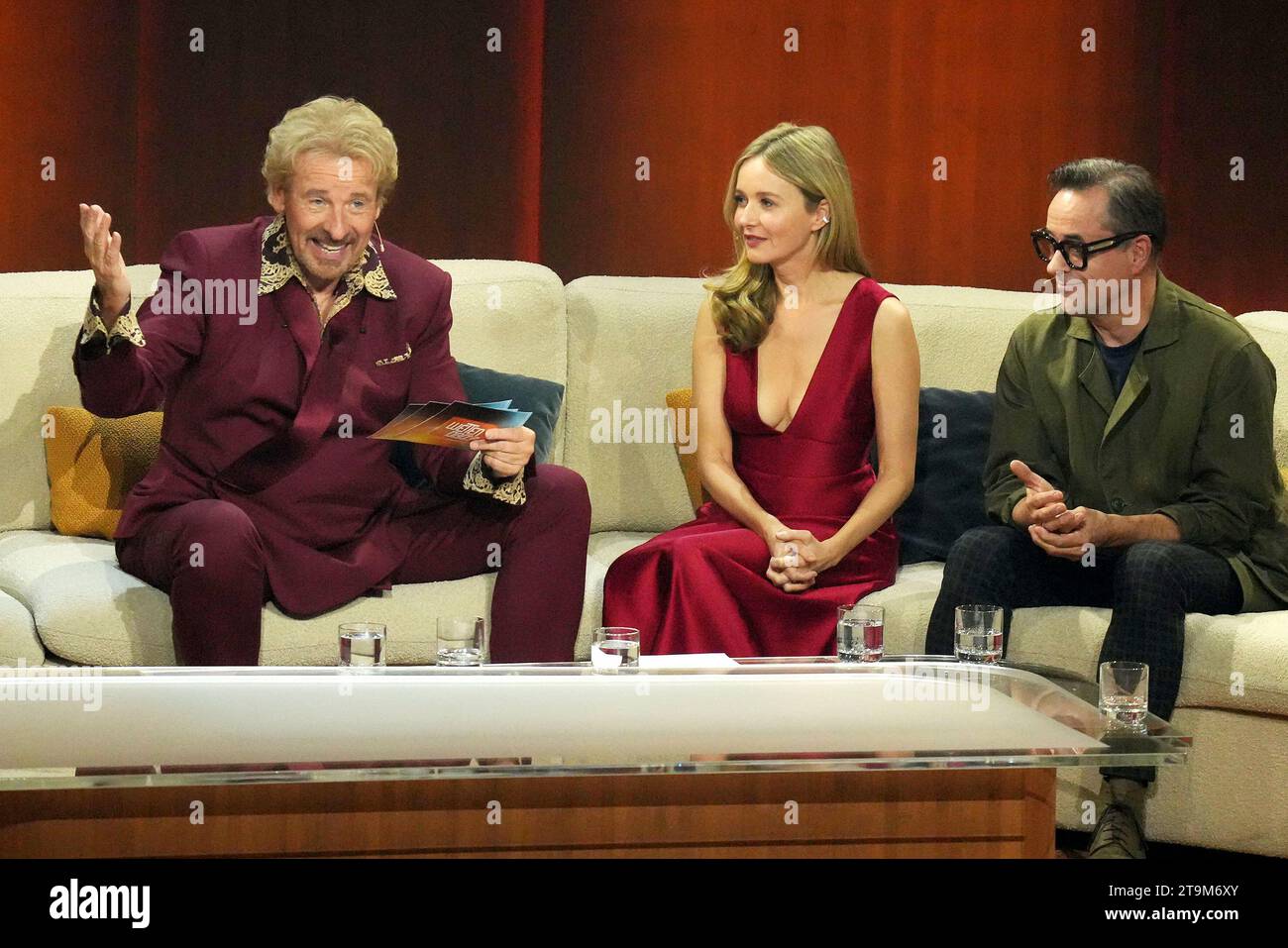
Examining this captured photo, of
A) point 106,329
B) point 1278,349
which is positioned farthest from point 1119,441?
point 106,329

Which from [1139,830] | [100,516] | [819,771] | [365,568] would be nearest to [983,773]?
[819,771]

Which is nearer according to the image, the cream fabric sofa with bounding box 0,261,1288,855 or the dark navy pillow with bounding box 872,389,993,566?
the cream fabric sofa with bounding box 0,261,1288,855

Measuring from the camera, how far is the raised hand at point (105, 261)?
273cm

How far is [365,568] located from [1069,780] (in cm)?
137

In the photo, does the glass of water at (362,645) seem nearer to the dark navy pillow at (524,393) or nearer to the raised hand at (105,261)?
the raised hand at (105,261)

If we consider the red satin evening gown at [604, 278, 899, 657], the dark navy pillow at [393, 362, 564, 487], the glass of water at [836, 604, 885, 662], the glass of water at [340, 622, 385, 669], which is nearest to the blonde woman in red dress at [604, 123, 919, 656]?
the red satin evening gown at [604, 278, 899, 657]

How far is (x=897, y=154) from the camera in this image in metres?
4.38

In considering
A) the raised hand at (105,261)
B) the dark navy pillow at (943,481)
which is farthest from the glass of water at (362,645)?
the dark navy pillow at (943,481)

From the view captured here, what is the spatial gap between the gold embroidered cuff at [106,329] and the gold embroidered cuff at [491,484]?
0.66 meters

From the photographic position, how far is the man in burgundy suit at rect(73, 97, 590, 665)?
9.72ft

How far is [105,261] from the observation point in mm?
2762

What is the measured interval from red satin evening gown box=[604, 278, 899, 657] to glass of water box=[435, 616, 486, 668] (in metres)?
0.81

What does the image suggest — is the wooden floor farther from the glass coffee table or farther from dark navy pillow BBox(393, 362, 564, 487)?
dark navy pillow BBox(393, 362, 564, 487)

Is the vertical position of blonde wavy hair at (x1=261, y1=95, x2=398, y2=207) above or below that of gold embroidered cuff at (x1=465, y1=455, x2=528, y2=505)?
above
